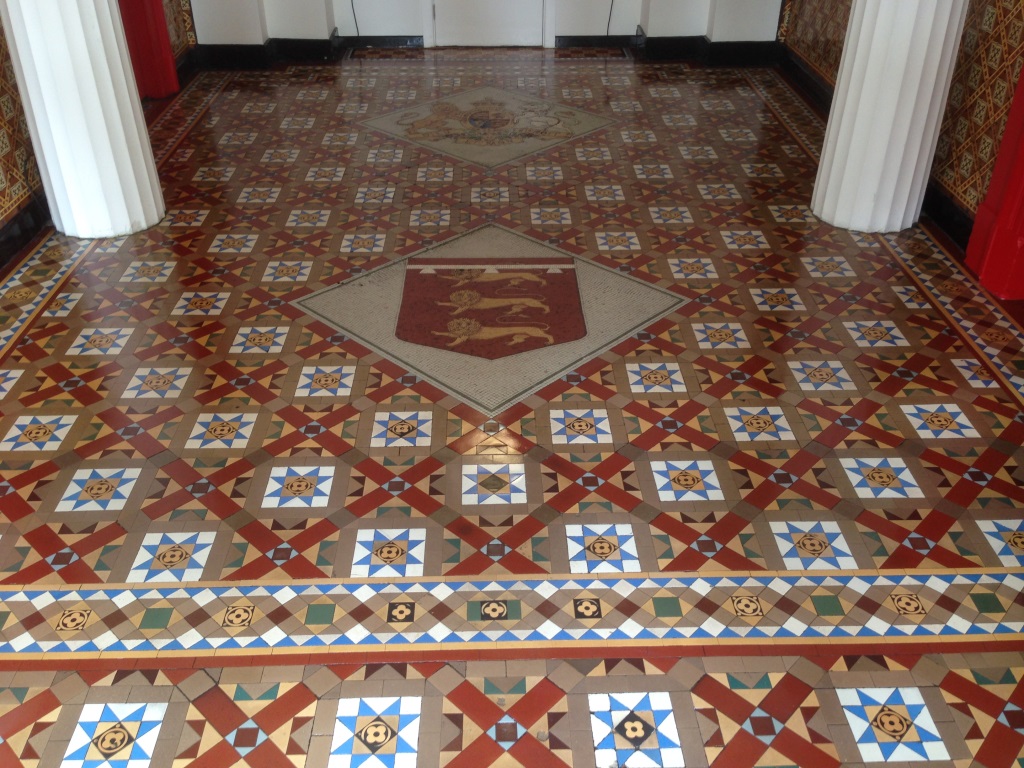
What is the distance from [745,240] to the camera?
16.7ft

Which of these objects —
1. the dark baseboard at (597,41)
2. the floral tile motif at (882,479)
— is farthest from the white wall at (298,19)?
the floral tile motif at (882,479)

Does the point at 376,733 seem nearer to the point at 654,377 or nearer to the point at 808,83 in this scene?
the point at 654,377

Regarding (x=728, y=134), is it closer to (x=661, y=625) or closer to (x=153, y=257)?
(x=153, y=257)

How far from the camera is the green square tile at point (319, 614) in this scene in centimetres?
277

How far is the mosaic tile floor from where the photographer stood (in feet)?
8.21

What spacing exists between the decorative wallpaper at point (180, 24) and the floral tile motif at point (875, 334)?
608 cm

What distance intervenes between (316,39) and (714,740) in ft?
24.7

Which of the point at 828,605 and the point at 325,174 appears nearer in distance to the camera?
the point at 828,605

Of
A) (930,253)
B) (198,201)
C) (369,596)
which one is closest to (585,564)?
(369,596)

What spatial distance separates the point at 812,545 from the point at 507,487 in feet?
3.48

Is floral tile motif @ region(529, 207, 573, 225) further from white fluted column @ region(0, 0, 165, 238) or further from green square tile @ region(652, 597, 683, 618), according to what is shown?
green square tile @ region(652, 597, 683, 618)

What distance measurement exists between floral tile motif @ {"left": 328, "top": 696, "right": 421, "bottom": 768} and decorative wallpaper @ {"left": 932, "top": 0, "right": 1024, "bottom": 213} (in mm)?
4089

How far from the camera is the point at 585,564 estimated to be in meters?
2.97

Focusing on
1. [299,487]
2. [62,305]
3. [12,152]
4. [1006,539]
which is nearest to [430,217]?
[62,305]
